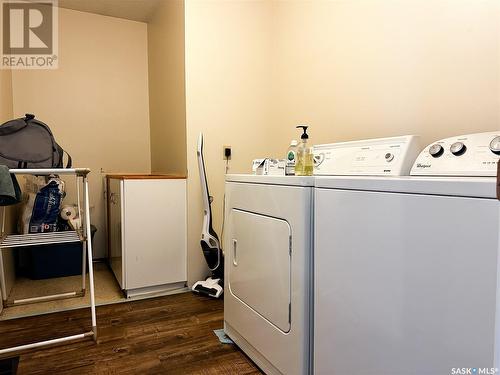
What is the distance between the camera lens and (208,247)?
2.46m

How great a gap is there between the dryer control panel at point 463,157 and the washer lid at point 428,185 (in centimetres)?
21

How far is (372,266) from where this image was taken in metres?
1.00

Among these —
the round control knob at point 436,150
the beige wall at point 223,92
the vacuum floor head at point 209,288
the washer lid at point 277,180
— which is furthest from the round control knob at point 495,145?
the vacuum floor head at point 209,288

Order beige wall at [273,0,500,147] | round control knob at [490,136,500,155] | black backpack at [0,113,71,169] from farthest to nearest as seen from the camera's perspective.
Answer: black backpack at [0,113,71,169] → beige wall at [273,0,500,147] → round control knob at [490,136,500,155]

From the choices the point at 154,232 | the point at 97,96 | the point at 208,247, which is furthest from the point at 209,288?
the point at 97,96

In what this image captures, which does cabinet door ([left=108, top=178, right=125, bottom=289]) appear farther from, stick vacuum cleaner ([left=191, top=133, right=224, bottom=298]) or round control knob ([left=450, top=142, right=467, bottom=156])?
round control knob ([left=450, top=142, right=467, bottom=156])

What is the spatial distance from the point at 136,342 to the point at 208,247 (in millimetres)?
814

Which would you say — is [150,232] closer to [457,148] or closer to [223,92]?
[223,92]

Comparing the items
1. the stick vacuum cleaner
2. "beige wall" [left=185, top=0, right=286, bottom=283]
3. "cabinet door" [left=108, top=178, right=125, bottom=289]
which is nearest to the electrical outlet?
"beige wall" [left=185, top=0, right=286, bottom=283]

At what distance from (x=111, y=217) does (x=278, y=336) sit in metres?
1.92

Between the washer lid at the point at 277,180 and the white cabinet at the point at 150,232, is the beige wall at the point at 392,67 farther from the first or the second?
the white cabinet at the point at 150,232

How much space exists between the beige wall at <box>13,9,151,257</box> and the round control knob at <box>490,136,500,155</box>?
119 inches

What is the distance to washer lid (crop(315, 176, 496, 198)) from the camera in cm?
75

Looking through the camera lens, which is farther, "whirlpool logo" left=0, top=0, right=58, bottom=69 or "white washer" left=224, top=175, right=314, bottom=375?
"whirlpool logo" left=0, top=0, right=58, bottom=69
